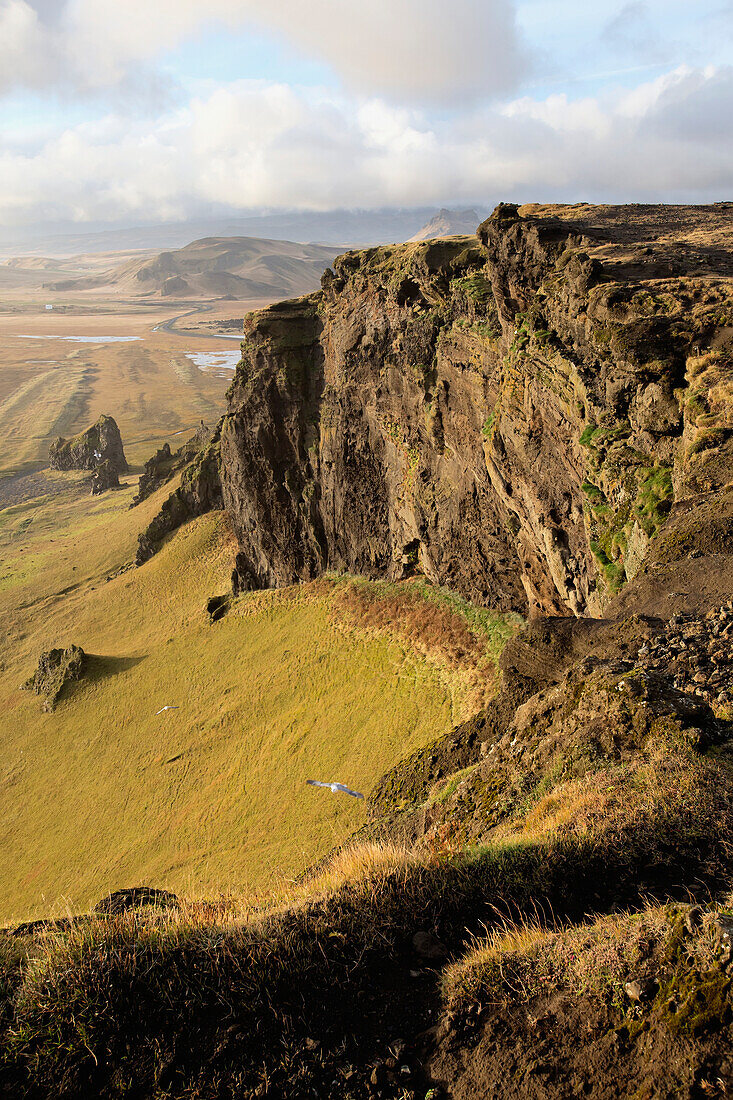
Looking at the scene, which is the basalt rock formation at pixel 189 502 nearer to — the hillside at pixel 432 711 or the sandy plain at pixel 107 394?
the hillside at pixel 432 711

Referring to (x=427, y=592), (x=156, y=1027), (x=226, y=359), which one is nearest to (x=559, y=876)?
(x=156, y=1027)

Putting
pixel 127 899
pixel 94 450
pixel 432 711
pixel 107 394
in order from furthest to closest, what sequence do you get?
1. pixel 107 394
2. pixel 94 450
3. pixel 432 711
4. pixel 127 899

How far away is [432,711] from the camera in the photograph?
2134cm

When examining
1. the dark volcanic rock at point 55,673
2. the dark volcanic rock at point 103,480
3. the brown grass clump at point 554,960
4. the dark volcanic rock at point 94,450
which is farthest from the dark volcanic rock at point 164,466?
the brown grass clump at point 554,960

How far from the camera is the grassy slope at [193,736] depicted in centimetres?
1933

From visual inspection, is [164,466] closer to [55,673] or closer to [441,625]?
[55,673]

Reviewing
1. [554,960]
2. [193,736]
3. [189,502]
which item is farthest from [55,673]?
[554,960]

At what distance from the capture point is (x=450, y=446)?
2556 cm

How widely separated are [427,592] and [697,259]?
54.5 ft

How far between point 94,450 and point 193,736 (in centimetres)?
6886

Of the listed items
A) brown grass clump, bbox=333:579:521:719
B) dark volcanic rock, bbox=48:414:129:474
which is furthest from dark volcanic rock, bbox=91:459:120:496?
brown grass clump, bbox=333:579:521:719

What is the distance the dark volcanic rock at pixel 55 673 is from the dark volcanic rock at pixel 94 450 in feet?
156

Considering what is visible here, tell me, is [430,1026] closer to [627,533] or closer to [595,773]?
[595,773]

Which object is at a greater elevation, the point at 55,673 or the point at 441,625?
the point at 441,625
